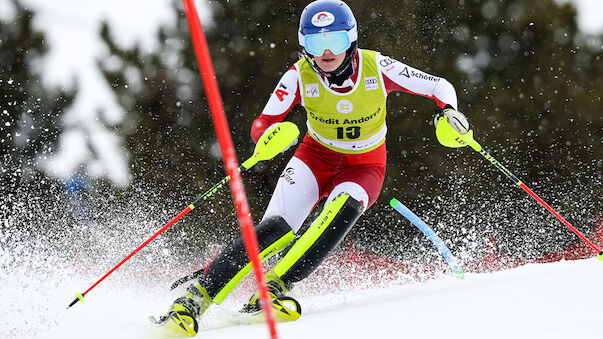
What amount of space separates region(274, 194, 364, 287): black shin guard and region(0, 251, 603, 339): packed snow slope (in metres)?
0.23

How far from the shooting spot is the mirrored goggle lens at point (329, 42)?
2822 millimetres

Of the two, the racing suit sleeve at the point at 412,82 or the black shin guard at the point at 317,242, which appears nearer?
the black shin guard at the point at 317,242

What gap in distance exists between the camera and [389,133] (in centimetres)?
829

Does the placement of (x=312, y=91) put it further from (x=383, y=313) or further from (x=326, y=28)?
(x=383, y=313)

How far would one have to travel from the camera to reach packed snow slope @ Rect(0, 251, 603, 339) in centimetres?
157

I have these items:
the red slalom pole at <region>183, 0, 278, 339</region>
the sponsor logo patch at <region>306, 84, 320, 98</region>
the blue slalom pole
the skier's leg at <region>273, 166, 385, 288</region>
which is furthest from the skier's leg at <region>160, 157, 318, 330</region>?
the red slalom pole at <region>183, 0, 278, 339</region>

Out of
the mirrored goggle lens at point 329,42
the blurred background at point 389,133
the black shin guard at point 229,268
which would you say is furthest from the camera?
the blurred background at point 389,133

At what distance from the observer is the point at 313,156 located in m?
3.23

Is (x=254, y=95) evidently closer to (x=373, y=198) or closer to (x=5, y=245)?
(x=5, y=245)

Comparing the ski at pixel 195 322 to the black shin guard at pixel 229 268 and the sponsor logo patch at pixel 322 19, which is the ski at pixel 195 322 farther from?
the sponsor logo patch at pixel 322 19

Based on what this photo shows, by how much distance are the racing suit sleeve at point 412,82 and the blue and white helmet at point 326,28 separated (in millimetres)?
276

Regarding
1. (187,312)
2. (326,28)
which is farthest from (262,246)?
(326,28)

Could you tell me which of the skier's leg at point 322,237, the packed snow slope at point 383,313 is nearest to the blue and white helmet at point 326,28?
the skier's leg at point 322,237

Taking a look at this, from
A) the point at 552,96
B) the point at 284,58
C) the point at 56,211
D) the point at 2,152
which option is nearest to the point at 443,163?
the point at 552,96
